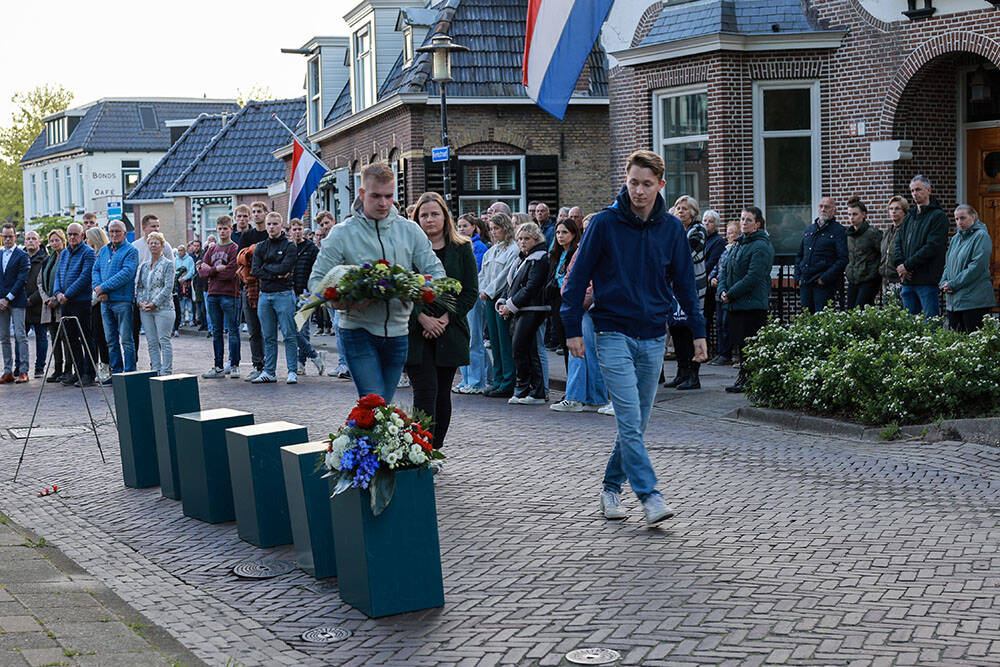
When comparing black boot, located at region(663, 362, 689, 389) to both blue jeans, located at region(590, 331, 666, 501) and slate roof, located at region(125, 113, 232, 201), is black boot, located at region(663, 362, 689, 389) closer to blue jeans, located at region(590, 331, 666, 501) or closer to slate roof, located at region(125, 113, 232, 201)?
blue jeans, located at region(590, 331, 666, 501)

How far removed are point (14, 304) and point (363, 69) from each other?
49.8 feet

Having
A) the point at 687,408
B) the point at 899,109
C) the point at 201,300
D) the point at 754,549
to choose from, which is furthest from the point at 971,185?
the point at 201,300

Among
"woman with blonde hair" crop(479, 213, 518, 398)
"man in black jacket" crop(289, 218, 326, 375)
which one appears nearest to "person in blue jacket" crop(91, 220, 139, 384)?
"man in black jacket" crop(289, 218, 326, 375)

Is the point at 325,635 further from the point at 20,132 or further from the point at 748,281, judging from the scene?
the point at 20,132

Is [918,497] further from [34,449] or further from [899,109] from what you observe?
[899,109]

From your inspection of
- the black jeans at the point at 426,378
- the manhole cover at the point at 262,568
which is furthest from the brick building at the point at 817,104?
→ the manhole cover at the point at 262,568

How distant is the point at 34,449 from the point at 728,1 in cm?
1215

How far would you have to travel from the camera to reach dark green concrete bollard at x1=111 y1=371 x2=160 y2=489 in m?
8.67

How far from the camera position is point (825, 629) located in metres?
4.95

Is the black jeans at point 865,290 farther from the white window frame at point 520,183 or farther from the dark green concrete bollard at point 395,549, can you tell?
the white window frame at point 520,183

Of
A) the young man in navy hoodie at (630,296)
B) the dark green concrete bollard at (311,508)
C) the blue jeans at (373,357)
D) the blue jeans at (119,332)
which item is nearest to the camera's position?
the dark green concrete bollard at (311,508)

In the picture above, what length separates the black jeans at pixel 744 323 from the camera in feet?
42.0

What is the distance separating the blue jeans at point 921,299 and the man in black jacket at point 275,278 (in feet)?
22.7

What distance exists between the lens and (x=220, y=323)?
1609cm
